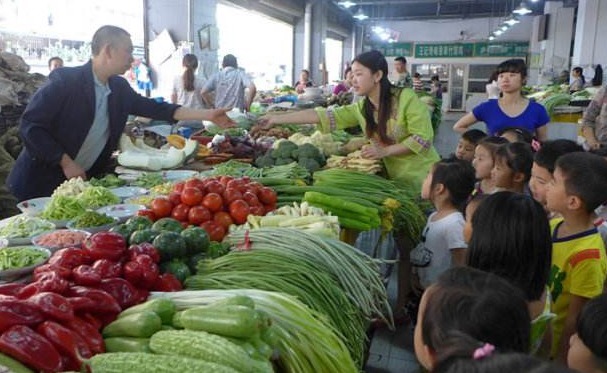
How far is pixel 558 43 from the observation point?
19109 mm

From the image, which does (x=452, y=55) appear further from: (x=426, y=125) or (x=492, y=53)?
(x=426, y=125)

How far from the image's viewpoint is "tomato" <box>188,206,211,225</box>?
8.04ft

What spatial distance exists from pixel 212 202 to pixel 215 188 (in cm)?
14

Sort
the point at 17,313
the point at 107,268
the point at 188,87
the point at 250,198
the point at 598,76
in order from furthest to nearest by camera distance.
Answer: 1. the point at 598,76
2. the point at 188,87
3. the point at 250,198
4. the point at 107,268
5. the point at 17,313

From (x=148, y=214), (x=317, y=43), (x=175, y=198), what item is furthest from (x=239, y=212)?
(x=317, y=43)

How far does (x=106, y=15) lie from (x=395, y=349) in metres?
7.71

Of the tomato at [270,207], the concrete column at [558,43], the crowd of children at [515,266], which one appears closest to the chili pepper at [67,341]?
the crowd of children at [515,266]

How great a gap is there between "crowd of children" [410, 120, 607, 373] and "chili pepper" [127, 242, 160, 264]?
91 cm

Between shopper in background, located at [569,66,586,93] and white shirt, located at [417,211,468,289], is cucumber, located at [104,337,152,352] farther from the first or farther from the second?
shopper in background, located at [569,66,586,93]

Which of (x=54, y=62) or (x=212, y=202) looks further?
(x=54, y=62)

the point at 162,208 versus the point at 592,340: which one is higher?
the point at 162,208

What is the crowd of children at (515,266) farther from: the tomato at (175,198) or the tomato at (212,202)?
the tomato at (175,198)

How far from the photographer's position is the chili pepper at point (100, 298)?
4.74ft

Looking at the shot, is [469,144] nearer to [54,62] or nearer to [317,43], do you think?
[54,62]
